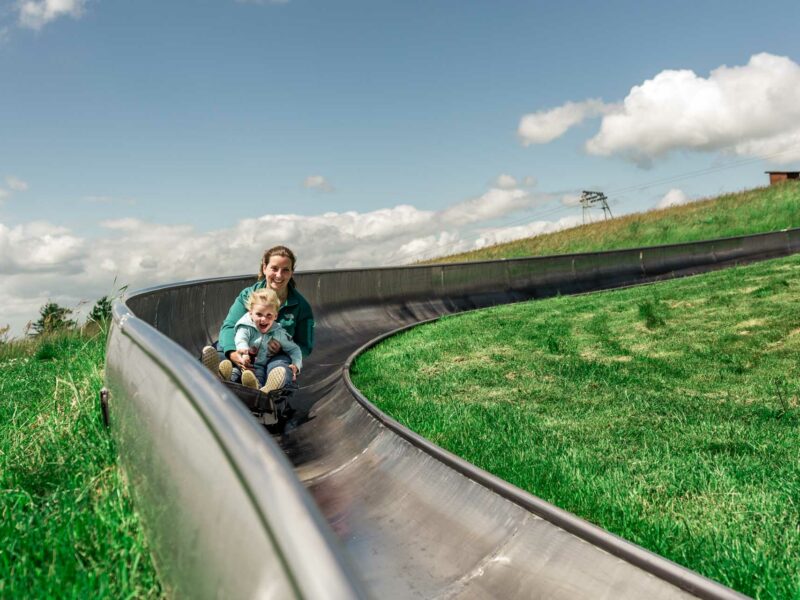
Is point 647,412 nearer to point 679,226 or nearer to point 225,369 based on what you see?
point 225,369

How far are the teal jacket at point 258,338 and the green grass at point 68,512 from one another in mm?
1381

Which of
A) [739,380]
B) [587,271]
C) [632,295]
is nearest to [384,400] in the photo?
[739,380]

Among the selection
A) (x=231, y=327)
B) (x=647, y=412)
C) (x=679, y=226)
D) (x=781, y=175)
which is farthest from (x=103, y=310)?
(x=781, y=175)

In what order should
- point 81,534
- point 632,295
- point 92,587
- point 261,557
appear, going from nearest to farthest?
point 261,557
point 92,587
point 81,534
point 632,295

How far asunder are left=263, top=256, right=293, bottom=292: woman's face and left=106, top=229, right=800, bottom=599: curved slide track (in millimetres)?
1098

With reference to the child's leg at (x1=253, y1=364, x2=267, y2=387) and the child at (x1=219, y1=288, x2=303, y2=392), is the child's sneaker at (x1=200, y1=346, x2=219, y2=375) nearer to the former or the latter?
the child at (x1=219, y1=288, x2=303, y2=392)

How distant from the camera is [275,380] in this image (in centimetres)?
654

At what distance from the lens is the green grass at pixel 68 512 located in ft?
8.45

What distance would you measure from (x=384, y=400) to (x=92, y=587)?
504 centimetres

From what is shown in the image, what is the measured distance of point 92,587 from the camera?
8.20 feet

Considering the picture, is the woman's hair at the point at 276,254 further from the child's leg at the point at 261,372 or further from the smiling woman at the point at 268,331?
the child's leg at the point at 261,372

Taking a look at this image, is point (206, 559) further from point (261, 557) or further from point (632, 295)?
point (632, 295)

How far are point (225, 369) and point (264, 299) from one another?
0.70 metres

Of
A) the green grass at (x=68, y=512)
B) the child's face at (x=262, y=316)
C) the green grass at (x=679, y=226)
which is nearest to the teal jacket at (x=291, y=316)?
the child's face at (x=262, y=316)
